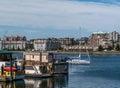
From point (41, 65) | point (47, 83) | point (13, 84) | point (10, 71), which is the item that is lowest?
point (47, 83)

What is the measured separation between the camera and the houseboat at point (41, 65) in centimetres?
6862

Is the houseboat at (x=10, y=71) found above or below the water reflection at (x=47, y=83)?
above

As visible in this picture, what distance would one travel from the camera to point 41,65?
6919cm

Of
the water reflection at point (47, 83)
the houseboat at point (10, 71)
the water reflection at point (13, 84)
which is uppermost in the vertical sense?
the houseboat at point (10, 71)

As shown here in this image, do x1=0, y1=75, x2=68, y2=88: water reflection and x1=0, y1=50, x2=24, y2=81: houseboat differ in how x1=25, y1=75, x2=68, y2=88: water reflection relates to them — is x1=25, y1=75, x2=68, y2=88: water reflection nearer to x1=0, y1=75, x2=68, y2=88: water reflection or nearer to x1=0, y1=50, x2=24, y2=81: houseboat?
x1=0, y1=75, x2=68, y2=88: water reflection

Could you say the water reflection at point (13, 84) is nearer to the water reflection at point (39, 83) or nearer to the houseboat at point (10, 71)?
the water reflection at point (39, 83)

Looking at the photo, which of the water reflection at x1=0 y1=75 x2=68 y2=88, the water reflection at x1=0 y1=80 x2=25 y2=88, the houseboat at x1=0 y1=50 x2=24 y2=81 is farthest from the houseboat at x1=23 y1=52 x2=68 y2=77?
the water reflection at x1=0 y1=80 x2=25 y2=88

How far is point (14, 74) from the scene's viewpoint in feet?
198

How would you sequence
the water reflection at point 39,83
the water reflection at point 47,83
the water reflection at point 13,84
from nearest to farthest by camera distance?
the water reflection at point 13,84 → the water reflection at point 39,83 → the water reflection at point 47,83

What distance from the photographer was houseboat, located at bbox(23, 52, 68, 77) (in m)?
68.6

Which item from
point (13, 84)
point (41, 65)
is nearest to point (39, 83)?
point (13, 84)

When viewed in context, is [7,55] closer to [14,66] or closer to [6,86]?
[14,66]

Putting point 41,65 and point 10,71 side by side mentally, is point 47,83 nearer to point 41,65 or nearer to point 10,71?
point 10,71

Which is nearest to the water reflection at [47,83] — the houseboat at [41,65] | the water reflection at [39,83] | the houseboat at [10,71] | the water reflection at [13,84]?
the water reflection at [39,83]
